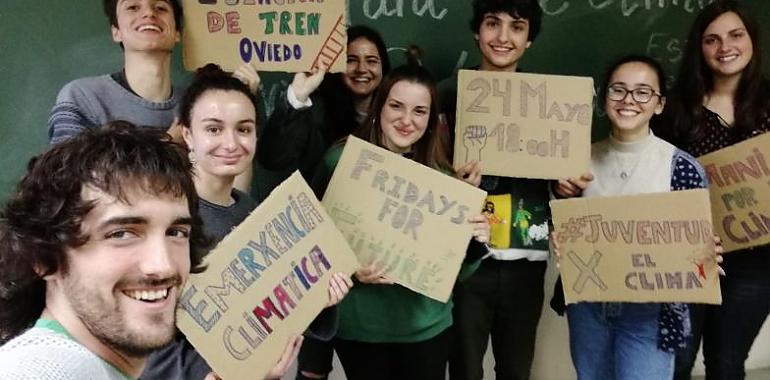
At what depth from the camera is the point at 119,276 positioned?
832mm

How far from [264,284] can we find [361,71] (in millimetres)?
833

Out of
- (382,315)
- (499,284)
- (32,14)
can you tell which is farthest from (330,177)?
(32,14)

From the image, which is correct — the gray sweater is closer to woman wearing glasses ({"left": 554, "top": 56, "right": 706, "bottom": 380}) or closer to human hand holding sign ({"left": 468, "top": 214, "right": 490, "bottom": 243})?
human hand holding sign ({"left": 468, "top": 214, "right": 490, "bottom": 243})

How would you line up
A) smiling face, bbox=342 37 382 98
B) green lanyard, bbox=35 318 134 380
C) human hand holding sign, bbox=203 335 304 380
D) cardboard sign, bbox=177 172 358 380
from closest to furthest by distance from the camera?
green lanyard, bbox=35 318 134 380, cardboard sign, bbox=177 172 358 380, human hand holding sign, bbox=203 335 304 380, smiling face, bbox=342 37 382 98

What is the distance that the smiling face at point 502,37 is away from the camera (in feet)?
6.33

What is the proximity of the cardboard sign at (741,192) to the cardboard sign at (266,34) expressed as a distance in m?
1.16

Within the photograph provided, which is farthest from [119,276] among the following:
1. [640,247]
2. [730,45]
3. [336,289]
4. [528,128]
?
[730,45]

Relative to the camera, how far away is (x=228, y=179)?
1.45 m

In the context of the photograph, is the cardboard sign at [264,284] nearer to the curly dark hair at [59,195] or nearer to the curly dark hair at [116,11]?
the curly dark hair at [59,195]

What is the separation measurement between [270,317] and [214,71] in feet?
2.19

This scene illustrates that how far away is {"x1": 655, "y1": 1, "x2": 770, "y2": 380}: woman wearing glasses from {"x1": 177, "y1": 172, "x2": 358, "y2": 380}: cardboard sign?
3.91ft

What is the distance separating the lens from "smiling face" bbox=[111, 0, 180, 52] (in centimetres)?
159

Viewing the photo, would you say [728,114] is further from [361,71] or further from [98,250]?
[98,250]

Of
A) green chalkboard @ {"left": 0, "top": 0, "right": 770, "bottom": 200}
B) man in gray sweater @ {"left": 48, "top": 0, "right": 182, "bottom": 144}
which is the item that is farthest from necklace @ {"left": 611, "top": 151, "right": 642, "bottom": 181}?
man in gray sweater @ {"left": 48, "top": 0, "right": 182, "bottom": 144}
